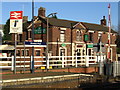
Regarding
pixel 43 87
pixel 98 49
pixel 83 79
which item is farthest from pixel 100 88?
pixel 98 49

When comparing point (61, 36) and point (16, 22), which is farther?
point (61, 36)

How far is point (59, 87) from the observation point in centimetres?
1116

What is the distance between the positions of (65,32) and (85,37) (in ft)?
13.8

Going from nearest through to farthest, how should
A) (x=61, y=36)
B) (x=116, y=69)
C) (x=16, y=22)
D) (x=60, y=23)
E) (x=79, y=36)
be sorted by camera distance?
(x=16, y=22), (x=116, y=69), (x=61, y=36), (x=60, y=23), (x=79, y=36)

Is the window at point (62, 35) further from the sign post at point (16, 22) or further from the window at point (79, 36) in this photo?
the sign post at point (16, 22)

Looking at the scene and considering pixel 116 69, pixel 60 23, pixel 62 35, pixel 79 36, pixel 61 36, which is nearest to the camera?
pixel 116 69

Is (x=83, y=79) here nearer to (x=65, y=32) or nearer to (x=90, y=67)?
(x=90, y=67)

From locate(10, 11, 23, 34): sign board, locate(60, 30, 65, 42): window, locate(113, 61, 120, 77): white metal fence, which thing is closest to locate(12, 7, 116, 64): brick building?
locate(60, 30, 65, 42): window

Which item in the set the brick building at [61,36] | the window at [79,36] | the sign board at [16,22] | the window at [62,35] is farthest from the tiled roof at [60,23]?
the sign board at [16,22]

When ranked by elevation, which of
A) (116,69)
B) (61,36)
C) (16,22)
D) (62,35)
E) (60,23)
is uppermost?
(60,23)

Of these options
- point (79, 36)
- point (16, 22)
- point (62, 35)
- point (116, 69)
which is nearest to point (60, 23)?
point (62, 35)

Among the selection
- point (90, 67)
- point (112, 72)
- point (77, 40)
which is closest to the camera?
point (112, 72)

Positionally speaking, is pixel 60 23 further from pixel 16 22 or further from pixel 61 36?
pixel 16 22

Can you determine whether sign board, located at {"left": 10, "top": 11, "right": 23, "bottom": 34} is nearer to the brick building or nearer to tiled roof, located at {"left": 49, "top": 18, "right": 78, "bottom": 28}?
the brick building
